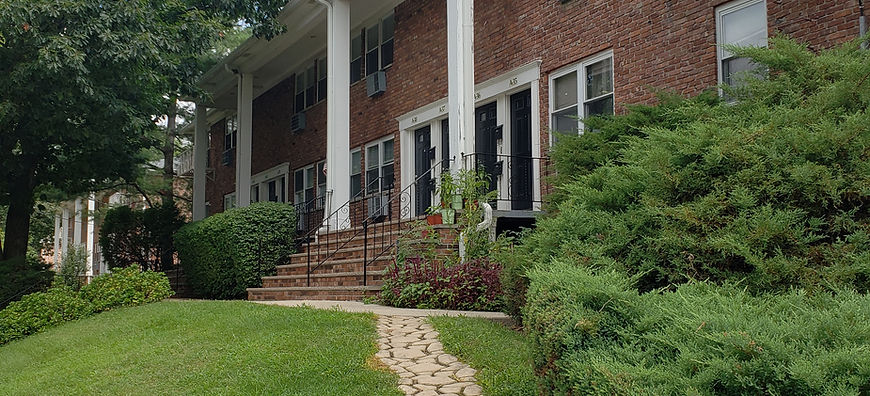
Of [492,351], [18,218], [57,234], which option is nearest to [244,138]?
[18,218]

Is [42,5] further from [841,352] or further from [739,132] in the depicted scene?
[841,352]

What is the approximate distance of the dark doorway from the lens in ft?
43.2

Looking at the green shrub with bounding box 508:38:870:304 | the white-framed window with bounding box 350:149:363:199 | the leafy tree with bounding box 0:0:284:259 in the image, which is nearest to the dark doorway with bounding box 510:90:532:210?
the white-framed window with bounding box 350:149:363:199

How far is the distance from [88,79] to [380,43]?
661cm

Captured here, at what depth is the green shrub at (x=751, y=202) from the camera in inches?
185

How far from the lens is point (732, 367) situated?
10.0ft

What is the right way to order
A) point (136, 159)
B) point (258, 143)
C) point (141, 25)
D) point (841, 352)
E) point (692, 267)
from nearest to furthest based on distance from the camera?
point (841, 352) < point (692, 267) < point (141, 25) < point (136, 159) < point (258, 143)

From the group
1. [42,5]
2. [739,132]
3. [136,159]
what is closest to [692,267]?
[739,132]

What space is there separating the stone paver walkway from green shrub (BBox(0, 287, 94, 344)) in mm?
5598

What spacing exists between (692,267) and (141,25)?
1098 cm

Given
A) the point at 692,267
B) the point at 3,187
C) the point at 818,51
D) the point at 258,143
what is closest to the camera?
the point at 692,267

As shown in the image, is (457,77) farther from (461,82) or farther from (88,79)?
(88,79)

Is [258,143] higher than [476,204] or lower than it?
higher

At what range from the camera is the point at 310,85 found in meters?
21.1
